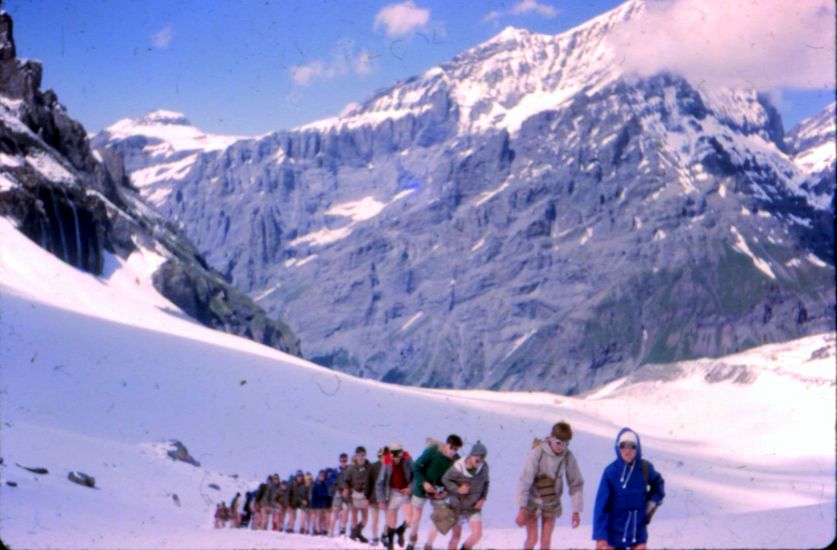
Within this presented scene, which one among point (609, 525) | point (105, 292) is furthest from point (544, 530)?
point (105, 292)

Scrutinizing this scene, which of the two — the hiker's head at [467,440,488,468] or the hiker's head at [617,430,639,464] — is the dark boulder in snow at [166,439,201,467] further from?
the hiker's head at [617,430,639,464]

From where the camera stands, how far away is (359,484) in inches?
788

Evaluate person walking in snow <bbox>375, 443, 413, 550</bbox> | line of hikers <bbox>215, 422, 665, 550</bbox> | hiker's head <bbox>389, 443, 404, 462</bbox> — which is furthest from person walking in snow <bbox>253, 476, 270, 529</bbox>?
hiker's head <bbox>389, 443, 404, 462</bbox>

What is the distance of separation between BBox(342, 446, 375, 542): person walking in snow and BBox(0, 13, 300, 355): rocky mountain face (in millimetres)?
42403

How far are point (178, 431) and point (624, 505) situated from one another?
2549 cm

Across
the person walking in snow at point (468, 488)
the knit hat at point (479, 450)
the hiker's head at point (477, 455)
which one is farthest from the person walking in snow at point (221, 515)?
the knit hat at point (479, 450)

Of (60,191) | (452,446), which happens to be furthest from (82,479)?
(60,191)

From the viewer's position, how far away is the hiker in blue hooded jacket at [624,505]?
12.4 meters

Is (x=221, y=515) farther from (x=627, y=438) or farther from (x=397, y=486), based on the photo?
(x=627, y=438)

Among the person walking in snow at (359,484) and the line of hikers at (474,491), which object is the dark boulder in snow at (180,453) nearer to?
the line of hikers at (474,491)

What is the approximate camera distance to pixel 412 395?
62.3 meters

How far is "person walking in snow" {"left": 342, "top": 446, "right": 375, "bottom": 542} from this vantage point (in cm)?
1980

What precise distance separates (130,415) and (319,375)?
62.9 ft

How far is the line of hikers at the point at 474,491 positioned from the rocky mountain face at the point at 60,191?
42636 mm
